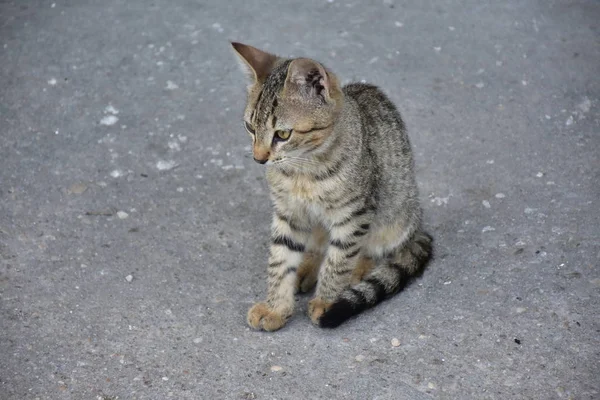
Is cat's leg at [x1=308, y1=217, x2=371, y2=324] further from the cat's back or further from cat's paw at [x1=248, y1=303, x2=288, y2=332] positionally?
the cat's back

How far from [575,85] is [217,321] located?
3.17 meters

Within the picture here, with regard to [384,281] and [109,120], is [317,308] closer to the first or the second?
[384,281]

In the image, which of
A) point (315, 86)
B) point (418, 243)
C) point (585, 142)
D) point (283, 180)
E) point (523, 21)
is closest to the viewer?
point (315, 86)

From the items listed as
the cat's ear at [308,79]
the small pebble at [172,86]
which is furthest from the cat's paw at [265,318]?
the small pebble at [172,86]

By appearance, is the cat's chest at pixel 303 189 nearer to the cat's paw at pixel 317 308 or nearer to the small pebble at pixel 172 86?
the cat's paw at pixel 317 308

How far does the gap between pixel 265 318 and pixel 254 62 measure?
4.07 feet

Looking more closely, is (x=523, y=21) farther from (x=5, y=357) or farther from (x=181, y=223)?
(x=5, y=357)

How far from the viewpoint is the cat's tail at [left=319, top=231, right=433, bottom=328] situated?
4.01 metres

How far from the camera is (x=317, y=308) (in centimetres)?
414

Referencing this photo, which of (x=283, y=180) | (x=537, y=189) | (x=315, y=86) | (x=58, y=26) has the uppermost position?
(x=315, y=86)

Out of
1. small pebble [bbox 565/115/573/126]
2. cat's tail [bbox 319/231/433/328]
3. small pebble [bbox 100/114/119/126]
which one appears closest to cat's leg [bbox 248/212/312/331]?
cat's tail [bbox 319/231/433/328]

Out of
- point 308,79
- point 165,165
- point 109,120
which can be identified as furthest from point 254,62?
point 109,120

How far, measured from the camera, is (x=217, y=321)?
414cm

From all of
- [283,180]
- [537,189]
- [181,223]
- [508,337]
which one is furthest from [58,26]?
[508,337]
